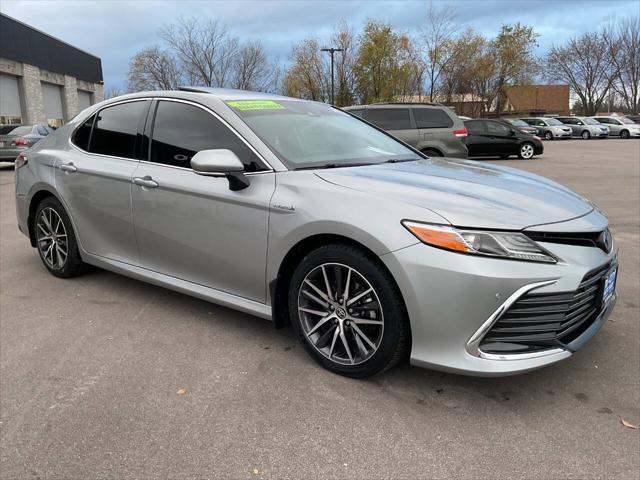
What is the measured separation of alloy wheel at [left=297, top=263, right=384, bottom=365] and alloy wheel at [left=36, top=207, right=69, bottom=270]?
2.67m

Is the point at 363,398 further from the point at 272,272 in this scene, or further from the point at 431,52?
the point at 431,52

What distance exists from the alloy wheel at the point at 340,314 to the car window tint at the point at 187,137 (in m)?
0.82

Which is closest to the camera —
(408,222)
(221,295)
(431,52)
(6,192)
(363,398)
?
(408,222)

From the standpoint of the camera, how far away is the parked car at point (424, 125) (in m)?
12.1

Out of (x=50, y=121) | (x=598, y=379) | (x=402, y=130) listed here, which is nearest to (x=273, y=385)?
(x=598, y=379)

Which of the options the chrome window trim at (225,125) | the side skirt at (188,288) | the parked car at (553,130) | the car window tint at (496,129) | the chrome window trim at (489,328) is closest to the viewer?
the chrome window trim at (489,328)

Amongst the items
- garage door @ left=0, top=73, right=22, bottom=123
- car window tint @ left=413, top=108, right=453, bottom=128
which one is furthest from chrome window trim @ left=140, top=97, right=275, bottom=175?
garage door @ left=0, top=73, right=22, bottom=123

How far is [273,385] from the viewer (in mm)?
2967

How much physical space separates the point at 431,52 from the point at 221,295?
42823 mm

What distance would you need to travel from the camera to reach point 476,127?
1869 cm

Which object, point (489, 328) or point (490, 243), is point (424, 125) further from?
point (489, 328)

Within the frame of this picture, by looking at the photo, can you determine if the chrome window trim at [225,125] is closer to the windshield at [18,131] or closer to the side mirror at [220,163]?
the side mirror at [220,163]

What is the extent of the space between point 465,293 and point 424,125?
34.0 ft

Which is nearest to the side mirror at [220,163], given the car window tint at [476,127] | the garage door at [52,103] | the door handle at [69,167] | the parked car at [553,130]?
the door handle at [69,167]
